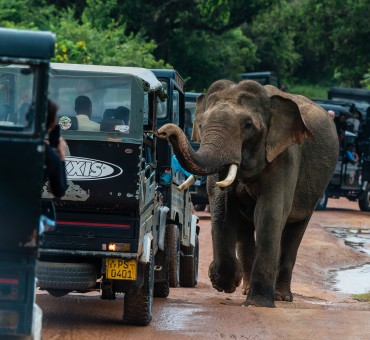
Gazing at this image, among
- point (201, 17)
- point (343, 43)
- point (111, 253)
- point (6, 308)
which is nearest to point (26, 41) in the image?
point (6, 308)

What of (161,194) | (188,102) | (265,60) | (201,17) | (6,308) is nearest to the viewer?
(6,308)

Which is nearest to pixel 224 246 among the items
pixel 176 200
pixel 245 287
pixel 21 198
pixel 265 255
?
pixel 265 255

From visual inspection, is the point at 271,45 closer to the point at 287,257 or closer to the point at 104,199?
the point at 287,257

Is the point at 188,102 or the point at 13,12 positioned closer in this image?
the point at 188,102

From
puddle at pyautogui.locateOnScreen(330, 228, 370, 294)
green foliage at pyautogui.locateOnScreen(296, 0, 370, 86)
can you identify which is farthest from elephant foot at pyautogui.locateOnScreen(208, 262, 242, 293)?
green foliage at pyautogui.locateOnScreen(296, 0, 370, 86)

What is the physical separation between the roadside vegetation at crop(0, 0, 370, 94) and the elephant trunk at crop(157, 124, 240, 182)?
15.2 meters

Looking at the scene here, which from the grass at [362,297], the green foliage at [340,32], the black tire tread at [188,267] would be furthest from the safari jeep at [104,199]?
the green foliage at [340,32]

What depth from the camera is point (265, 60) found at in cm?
5678

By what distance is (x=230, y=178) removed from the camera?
1232 cm

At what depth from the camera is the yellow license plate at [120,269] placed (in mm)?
10500

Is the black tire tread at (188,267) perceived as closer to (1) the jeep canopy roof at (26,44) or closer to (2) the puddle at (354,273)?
(2) the puddle at (354,273)

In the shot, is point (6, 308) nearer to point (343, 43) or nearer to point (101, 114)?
point (101, 114)

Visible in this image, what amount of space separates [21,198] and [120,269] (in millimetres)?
3407

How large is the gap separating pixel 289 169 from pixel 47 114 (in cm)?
674
